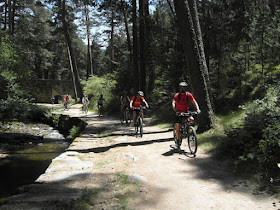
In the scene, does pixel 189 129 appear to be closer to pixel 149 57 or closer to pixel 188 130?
pixel 188 130

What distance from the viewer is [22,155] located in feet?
33.0

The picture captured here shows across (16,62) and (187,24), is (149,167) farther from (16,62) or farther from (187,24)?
(16,62)

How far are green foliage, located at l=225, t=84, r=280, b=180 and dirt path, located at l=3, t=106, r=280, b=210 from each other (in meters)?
0.54

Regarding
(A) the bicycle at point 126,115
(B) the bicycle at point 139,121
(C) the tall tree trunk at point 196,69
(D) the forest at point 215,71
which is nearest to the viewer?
(D) the forest at point 215,71

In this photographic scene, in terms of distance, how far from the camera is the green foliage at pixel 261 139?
13.9ft

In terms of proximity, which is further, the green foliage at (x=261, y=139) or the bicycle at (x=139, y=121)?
the bicycle at (x=139, y=121)

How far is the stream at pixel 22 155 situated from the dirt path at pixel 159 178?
123cm

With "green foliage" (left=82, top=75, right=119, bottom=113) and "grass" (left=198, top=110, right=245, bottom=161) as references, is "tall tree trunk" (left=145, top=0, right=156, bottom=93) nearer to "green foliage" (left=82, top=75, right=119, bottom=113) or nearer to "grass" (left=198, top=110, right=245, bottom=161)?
"green foliage" (left=82, top=75, right=119, bottom=113)

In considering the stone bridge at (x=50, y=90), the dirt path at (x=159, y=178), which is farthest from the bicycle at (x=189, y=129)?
the stone bridge at (x=50, y=90)

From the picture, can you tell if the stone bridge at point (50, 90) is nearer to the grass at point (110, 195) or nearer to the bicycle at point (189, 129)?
the bicycle at point (189, 129)

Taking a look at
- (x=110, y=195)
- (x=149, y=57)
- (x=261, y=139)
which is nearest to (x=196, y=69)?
(x=261, y=139)

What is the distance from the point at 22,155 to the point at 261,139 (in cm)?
948

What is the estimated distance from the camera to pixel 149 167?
5180 millimetres

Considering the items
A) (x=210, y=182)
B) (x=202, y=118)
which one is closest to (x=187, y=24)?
(x=202, y=118)
